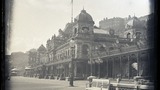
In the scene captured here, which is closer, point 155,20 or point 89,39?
point 155,20

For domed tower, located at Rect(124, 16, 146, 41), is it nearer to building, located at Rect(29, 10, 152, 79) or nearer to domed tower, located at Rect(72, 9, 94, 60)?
building, located at Rect(29, 10, 152, 79)

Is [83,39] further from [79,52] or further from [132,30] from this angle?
[132,30]

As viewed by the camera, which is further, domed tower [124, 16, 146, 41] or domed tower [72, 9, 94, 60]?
domed tower [72, 9, 94, 60]

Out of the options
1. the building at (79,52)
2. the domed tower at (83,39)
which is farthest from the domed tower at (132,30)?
the domed tower at (83,39)

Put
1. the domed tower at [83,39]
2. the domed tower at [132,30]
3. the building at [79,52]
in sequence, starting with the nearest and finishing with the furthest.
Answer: the building at [79,52] → the domed tower at [132,30] → the domed tower at [83,39]

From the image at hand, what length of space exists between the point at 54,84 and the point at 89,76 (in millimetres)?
527

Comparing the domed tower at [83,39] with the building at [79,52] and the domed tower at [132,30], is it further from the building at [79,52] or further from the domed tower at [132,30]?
the domed tower at [132,30]

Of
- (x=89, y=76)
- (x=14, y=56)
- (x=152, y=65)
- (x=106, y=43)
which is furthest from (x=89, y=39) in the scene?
(x=14, y=56)

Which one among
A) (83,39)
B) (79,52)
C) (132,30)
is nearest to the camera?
(79,52)

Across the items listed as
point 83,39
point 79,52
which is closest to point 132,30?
point 83,39

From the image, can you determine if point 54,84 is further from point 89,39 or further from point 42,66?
point 89,39

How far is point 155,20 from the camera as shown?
2520mm

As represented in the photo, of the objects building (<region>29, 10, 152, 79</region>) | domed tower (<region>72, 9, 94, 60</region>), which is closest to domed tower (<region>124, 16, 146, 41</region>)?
building (<region>29, 10, 152, 79</region>)

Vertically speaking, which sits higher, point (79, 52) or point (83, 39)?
point (83, 39)
